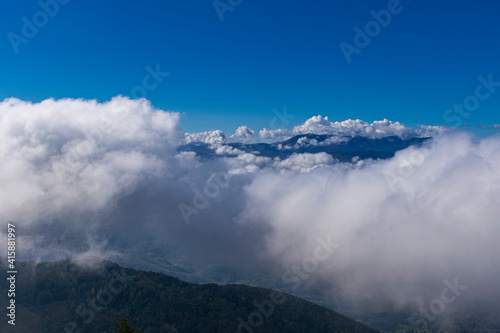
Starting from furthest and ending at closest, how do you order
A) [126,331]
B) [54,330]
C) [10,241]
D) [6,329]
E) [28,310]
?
1. [28,310]
2. [54,330]
3. [6,329]
4. [10,241]
5. [126,331]

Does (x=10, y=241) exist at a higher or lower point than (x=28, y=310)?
higher

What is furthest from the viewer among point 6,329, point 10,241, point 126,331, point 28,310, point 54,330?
point 28,310

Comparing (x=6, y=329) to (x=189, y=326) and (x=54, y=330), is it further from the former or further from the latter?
(x=189, y=326)

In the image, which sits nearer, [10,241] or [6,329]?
[10,241]

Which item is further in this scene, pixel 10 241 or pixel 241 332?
pixel 241 332

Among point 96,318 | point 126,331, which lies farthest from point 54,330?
point 126,331

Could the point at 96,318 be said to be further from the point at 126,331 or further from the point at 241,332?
the point at 126,331

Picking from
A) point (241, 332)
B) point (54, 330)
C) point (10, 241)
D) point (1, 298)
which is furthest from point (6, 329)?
point (241, 332)

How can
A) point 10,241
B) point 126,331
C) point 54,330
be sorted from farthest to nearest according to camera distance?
point 54,330
point 10,241
point 126,331

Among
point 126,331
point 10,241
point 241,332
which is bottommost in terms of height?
point 241,332
